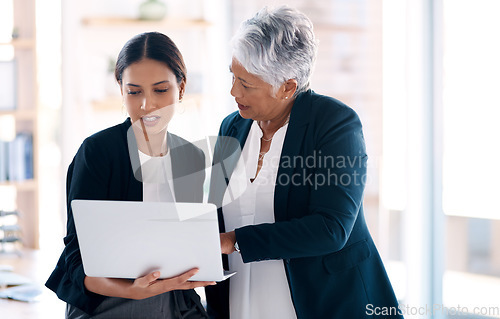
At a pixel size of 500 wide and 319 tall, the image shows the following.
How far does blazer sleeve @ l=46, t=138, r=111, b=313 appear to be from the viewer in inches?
53.6

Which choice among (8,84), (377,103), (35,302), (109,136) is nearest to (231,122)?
(109,136)

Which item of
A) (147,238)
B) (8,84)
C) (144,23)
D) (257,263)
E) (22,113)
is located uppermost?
(144,23)

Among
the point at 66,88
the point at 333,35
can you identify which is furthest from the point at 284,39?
the point at 66,88

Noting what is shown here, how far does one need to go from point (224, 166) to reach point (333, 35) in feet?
6.61

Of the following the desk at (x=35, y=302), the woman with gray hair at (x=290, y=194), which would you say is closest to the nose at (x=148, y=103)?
the woman with gray hair at (x=290, y=194)

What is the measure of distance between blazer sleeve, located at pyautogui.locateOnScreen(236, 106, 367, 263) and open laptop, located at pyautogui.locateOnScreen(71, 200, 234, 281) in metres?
0.15

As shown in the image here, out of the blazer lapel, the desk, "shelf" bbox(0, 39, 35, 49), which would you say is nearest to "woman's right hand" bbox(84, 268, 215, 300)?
the blazer lapel

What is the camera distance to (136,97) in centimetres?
145

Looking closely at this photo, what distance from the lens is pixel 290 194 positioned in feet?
4.78

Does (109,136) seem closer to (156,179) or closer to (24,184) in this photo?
(156,179)

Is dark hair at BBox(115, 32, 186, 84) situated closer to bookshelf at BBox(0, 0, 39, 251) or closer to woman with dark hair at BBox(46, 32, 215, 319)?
woman with dark hair at BBox(46, 32, 215, 319)

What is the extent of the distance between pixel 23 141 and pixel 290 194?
2308 mm

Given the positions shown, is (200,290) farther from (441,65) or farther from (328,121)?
(441,65)

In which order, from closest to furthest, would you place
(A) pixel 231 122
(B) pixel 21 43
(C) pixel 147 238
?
(C) pixel 147 238, (A) pixel 231 122, (B) pixel 21 43
